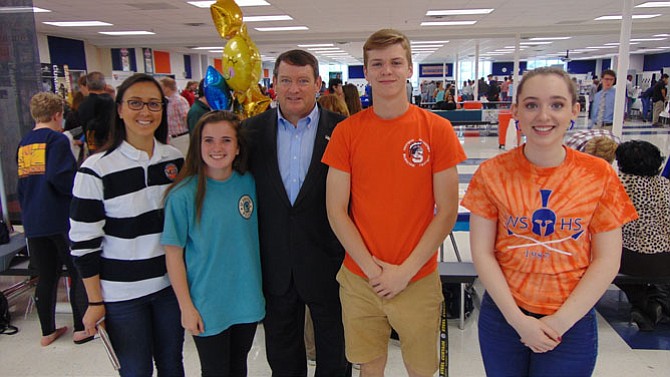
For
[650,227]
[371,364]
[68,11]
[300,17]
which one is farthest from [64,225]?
[300,17]

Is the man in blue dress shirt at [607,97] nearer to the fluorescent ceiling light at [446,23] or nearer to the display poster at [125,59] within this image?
the fluorescent ceiling light at [446,23]

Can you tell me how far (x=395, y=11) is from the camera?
1024 centimetres

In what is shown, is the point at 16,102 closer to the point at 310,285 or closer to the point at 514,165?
the point at 310,285

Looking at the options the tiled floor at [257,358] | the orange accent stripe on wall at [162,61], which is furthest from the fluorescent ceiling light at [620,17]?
the orange accent stripe on wall at [162,61]

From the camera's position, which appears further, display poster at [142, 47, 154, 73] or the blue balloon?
display poster at [142, 47, 154, 73]

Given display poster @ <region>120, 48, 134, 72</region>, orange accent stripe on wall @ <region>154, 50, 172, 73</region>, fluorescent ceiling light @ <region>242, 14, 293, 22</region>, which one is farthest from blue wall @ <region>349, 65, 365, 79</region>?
fluorescent ceiling light @ <region>242, 14, 293, 22</region>

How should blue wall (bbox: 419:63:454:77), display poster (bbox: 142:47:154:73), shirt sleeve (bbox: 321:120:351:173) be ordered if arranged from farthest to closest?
blue wall (bbox: 419:63:454:77) → display poster (bbox: 142:47:154:73) → shirt sleeve (bbox: 321:120:351:173)

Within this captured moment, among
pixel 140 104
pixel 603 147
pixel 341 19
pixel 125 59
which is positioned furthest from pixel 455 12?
pixel 125 59

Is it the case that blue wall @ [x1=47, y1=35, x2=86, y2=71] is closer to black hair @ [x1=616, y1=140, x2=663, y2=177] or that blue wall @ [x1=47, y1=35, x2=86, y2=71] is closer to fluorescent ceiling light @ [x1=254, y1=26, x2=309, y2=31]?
fluorescent ceiling light @ [x1=254, y1=26, x2=309, y2=31]

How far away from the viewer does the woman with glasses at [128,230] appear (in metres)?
1.72

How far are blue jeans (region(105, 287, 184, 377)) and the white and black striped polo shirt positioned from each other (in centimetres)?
5

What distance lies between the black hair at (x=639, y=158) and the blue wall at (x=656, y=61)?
90.5 ft

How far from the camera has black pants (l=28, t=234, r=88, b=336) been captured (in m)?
3.11

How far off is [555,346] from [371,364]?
2.37 feet
